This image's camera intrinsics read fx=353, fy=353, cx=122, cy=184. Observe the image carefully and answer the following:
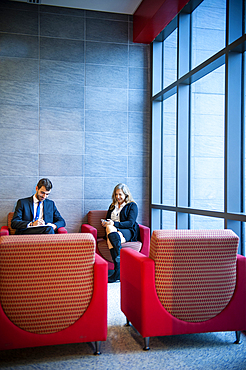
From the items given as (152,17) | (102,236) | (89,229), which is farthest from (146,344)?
(152,17)

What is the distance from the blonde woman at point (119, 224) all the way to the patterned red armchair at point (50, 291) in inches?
82.0

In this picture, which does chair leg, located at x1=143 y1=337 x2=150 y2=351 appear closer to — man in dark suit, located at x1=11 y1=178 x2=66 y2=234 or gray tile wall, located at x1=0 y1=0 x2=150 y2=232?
man in dark suit, located at x1=11 y1=178 x2=66 y2=234

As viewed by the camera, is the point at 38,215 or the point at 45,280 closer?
the point at 45,280

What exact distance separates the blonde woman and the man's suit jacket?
2.37ft

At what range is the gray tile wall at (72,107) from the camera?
17.8ft

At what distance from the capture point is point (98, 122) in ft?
19.0

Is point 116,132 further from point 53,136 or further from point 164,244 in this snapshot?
point 164,244

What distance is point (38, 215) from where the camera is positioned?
482 centimetres

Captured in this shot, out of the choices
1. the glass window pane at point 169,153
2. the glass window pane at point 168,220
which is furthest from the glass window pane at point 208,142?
the glass window pane at point 169,153

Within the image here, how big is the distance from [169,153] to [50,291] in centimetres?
373

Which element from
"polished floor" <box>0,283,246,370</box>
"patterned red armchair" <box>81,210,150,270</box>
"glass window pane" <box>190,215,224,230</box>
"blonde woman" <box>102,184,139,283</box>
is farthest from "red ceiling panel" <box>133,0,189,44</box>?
"polished floor" <box>0,283,246,370</box>

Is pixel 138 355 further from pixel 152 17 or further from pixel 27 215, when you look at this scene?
pixel 152 17

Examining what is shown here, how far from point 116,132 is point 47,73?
1.44 m

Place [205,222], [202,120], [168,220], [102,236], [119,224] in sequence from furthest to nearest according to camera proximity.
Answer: [168,220]
[102,236]
[119,224]
[202,120]
[205,222]
